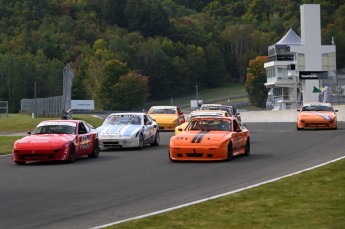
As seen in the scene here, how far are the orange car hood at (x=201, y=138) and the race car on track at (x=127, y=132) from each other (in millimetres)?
5523

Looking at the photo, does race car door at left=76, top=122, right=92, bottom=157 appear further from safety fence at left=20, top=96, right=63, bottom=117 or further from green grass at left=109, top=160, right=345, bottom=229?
safety fence at left=20, top=96, right=63, bottom=117

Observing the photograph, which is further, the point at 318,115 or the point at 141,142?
the point at 318,115

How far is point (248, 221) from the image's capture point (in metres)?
11.0

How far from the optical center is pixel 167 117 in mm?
43688

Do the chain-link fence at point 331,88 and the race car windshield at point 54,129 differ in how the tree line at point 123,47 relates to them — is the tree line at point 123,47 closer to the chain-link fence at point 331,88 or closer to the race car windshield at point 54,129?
the chain-link fence at point 331,88

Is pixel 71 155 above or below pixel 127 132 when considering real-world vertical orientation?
below

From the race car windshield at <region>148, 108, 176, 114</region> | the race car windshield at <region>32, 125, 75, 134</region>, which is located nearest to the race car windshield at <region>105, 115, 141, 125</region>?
the race car windshield at <region>32, 125, 75, 134</region>

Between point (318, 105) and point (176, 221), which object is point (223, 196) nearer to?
point (176, 221)

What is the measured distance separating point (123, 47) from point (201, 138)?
471ft

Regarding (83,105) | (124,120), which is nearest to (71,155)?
(124,120)

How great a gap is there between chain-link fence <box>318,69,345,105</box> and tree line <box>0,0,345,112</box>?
36737 mm

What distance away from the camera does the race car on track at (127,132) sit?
2745cm

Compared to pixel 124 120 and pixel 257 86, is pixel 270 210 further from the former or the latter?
pixel 257 86

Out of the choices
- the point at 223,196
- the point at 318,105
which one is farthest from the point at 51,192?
the point at 318,105
